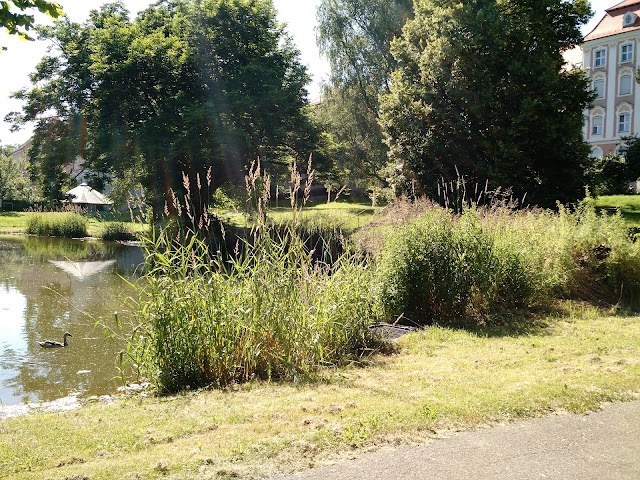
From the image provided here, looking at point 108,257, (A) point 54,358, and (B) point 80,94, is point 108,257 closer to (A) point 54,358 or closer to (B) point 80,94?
(B) point 80,94

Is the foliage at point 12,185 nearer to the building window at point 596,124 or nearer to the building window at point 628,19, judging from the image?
the building window at point 596,124

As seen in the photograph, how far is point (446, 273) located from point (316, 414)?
4525 millimetres

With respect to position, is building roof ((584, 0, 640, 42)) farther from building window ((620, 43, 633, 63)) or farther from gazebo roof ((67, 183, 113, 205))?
gazebo roof ((67, 183, 113, 205))

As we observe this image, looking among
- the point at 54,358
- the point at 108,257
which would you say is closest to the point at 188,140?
the point at 108,257

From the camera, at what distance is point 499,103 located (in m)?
18.8

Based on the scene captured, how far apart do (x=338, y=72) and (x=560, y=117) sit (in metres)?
17.6

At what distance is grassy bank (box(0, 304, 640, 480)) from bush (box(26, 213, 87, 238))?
3079 centimetres

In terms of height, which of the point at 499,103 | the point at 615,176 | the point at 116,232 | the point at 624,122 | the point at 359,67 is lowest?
the point at 116,232

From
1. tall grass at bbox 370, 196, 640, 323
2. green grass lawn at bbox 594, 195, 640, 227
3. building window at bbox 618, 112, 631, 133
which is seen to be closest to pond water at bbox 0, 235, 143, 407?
tall grass at bbox 370, 196, 640, 323

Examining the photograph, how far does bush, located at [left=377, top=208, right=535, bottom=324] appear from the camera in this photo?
27.9 feet

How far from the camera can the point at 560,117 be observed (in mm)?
18609

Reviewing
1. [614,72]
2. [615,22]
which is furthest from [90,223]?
[615,22]

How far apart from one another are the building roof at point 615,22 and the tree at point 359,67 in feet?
96.2

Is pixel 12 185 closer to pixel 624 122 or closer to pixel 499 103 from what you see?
pixel 499 103
